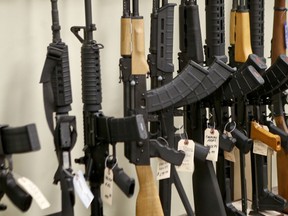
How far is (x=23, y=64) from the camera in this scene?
162cm

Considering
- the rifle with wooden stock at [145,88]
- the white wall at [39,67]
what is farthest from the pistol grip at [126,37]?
the white wall at [39,67]

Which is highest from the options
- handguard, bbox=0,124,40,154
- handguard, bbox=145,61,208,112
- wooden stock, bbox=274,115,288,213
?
handguard, bbox=145,61,208,112

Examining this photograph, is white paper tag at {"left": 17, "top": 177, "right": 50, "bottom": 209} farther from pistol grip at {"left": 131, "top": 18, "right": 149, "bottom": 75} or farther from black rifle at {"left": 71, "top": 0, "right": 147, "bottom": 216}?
pistol grip at {"left": 131, "top": 18, "right": 149, "bottom": 75}

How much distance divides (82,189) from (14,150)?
0.84ft

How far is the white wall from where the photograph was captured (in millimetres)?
1593

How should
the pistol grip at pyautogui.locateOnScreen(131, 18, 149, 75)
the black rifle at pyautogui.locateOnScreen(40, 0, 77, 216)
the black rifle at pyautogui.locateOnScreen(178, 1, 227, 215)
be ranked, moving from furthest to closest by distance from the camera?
the black rifle at pyautogui.locateOnScreen(178, 1, 227, 215) < the pistol grip at pyautogui.locateOnScreen(131, 18, 149, 75) < the black rifle at pyautogui.locateOnScreen(40, 0, 77, 216)

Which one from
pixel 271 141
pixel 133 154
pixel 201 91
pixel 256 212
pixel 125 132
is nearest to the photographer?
pixel 125 132

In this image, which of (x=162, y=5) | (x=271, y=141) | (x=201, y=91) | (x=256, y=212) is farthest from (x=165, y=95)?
(x=256, y=212)

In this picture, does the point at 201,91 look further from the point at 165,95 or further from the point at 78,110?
the point at 78,110

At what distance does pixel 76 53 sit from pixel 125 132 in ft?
1.30

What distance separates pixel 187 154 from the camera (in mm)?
1652

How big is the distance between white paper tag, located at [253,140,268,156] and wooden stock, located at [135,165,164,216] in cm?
47

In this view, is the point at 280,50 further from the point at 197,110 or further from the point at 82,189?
the point at 82,189

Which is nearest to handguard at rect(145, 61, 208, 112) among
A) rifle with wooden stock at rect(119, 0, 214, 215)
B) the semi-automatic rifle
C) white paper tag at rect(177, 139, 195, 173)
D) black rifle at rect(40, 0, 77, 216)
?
rifle with wooden stock at rect(119, 0, 214, 215)
